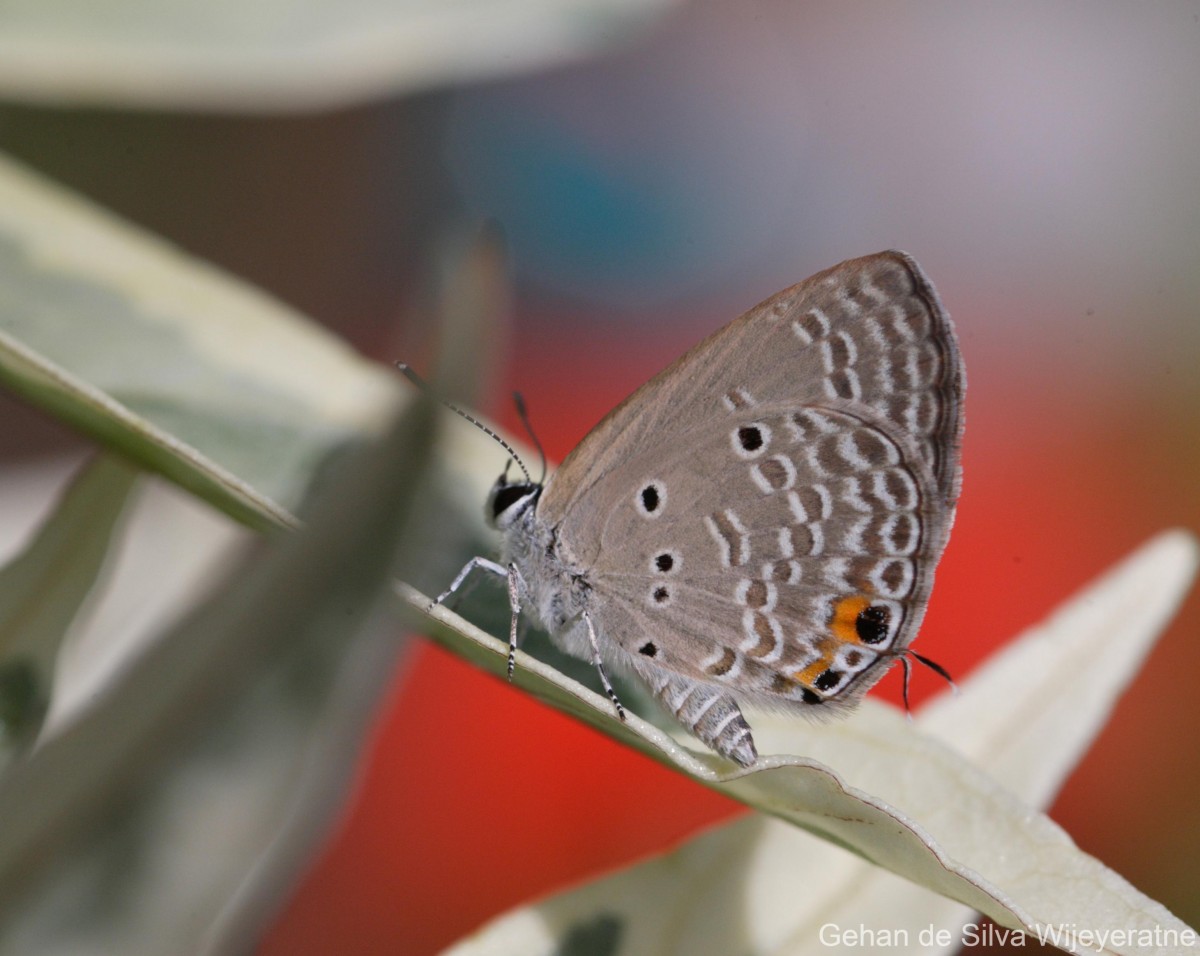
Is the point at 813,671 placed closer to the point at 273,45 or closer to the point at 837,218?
the point at 273,45

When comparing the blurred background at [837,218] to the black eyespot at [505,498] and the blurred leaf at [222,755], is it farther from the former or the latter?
the blurred leaf at [222,755]

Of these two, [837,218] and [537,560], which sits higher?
[837,218]

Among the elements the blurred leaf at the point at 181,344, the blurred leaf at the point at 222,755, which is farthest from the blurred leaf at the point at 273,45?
the blurred leaf at the point at 222,755

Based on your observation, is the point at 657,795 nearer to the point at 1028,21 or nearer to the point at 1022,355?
the point at 1022,355

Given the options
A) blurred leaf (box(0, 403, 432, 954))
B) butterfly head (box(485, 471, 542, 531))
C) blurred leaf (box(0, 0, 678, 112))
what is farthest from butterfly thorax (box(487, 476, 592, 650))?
blurred leaf (box(0, 403, 432, 954))

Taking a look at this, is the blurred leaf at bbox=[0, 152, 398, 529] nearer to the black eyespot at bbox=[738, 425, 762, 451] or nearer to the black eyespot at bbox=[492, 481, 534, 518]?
the black eyespot at bbox=[492, 481, 534, 518]

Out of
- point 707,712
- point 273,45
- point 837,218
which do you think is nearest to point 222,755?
point 707,712

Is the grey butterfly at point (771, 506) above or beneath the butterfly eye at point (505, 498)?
above
